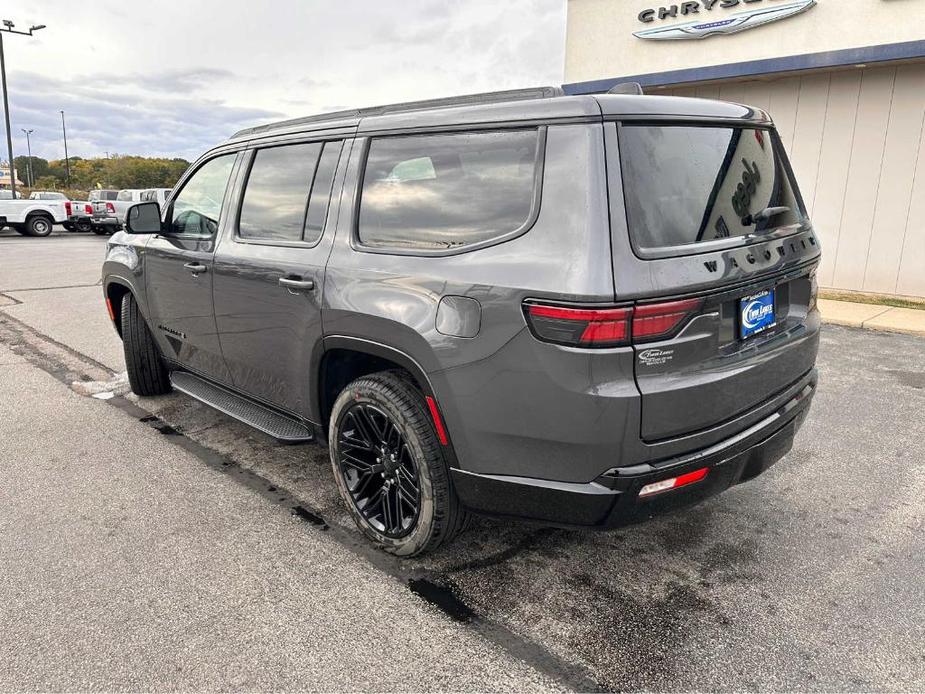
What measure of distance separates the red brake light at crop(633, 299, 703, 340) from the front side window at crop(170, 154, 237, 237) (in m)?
2.67

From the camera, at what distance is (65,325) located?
7.92 meters

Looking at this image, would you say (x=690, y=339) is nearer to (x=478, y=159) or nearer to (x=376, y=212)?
(x=478, y=159)

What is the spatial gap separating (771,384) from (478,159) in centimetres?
143

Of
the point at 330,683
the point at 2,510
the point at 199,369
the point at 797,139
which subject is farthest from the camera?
the point at 797,139

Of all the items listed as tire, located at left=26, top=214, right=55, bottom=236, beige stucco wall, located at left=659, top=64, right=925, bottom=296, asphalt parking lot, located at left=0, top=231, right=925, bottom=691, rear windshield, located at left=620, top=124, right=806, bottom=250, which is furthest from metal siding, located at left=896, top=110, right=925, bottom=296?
tire, located at left=26, top=214, right=55, bottom=236

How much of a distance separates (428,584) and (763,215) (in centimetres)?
202

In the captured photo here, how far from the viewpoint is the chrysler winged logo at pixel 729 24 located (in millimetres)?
9555

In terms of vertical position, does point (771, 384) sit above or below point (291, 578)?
above

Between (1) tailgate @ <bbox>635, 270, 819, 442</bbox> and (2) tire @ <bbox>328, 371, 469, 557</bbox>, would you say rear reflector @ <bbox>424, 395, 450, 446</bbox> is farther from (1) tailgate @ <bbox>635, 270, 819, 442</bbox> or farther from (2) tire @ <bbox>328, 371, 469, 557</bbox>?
(1) tailgate @ <bbox>635, 270, 819, 442</bbox>

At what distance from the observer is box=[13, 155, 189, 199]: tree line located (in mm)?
64375

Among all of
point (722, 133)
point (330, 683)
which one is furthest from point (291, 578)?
point (722, 133)

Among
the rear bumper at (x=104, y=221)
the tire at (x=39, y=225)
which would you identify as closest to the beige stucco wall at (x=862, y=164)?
the rear bumper at (x=104, y=221)

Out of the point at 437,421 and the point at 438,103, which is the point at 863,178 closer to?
the point at 438,103

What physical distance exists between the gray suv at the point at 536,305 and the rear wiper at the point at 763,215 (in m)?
0.01
